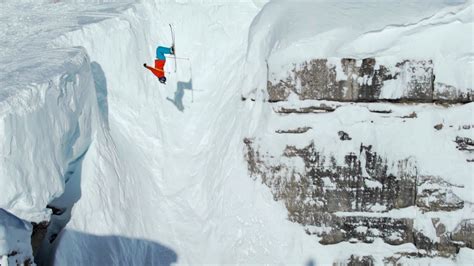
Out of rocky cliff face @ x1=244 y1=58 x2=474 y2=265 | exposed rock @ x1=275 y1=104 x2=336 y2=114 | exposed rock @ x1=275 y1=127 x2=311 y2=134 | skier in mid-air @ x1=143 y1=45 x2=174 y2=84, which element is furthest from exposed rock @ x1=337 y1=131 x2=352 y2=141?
skier in mid-air @ x1=143 y1=45 x2=174 y2=84

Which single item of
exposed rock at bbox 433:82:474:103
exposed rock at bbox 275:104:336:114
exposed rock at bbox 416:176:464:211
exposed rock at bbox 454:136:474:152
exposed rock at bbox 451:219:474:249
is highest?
exposed rock at bbox 433:82:474:103

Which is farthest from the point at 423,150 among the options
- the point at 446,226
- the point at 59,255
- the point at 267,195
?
the point at 59,255

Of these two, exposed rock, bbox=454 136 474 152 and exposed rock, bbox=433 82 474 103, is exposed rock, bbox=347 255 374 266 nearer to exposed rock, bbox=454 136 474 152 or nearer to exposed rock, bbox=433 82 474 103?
exposed rock, bbox=454 136 474 152

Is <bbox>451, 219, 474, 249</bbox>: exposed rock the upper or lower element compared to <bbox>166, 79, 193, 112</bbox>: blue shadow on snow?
lower

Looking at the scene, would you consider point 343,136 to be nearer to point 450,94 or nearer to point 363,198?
point 363,198

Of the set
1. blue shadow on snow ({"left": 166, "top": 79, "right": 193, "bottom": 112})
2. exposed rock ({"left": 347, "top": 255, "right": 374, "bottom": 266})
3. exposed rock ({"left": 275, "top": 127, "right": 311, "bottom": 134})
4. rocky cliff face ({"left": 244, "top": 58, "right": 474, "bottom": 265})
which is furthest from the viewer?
blue shadow on snow ({"left": 166, "top": 79, "right": 193, "bottom": 112})

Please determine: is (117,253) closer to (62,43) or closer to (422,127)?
(62,43)
